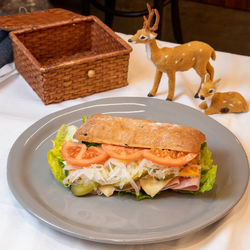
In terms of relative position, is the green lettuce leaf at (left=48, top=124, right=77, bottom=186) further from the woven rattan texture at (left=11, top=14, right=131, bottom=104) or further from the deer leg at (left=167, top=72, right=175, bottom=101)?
the deer leg at (left=167, top=72, right=175, bottom=101)

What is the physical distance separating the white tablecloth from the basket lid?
24cm

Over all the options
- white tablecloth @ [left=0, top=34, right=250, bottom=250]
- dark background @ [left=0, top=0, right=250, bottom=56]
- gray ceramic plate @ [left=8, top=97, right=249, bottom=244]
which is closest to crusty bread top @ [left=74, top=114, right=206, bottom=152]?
gray ceramic plate @ [left=8, top=97, right=249, bottom=244]

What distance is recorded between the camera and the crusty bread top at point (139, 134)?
131 centimetres

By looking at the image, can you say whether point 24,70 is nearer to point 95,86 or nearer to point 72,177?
point 95,86

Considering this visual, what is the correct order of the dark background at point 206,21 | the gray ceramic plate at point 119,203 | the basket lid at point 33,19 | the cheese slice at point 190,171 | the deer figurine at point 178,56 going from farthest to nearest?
1. the dark background at point 206,21
2. the basket lid at point 33,19
3. the deer figurine at point 178,56
4. the cheese slice at point 190,171
5. the gray ceramic plate at point 119,203

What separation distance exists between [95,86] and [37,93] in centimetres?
24

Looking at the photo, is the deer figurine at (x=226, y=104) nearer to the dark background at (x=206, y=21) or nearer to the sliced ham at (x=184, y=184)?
the sliced ham at (x=184, y=184)

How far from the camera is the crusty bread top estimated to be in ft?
4.30

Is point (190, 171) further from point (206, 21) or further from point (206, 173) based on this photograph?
point (206, 21)

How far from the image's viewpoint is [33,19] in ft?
6.95

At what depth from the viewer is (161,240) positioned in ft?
3.71

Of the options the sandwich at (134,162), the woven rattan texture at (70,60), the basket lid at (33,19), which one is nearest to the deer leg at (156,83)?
the woven rattan texture at (70,60)

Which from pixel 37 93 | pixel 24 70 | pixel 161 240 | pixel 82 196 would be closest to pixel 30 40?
pixel 24 70

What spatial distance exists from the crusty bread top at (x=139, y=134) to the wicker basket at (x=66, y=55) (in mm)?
393
